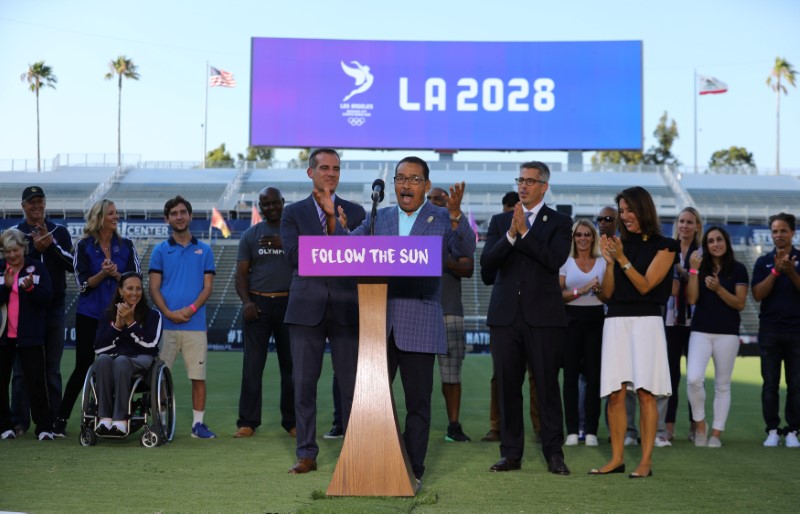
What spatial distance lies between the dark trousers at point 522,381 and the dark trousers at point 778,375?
2.67 metres

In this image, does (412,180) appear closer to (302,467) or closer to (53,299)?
(302,467)

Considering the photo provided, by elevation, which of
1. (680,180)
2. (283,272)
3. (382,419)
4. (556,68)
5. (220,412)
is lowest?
(220,412)

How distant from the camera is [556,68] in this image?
39.4 m

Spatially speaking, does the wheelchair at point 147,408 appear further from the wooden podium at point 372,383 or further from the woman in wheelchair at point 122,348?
the wooden podium at point 372,383

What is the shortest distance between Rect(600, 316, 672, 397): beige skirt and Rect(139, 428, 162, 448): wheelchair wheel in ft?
10.6

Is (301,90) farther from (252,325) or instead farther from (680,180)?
(252,325)

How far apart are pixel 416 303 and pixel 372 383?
0.56m

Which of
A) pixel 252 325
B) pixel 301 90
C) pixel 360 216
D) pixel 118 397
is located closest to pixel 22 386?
pixel 118 397

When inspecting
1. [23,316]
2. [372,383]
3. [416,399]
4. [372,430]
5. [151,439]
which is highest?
[23,316]

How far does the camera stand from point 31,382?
8164 mm

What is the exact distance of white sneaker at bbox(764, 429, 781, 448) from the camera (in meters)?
8.25

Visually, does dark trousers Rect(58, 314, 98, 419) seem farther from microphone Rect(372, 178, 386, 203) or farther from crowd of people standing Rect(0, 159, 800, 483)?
microphone Rect(372, 178, 386, 203)

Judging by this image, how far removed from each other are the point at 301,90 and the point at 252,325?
103 ft

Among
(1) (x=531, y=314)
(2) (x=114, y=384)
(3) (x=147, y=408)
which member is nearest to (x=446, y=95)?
(3) (x=147, y=408)
